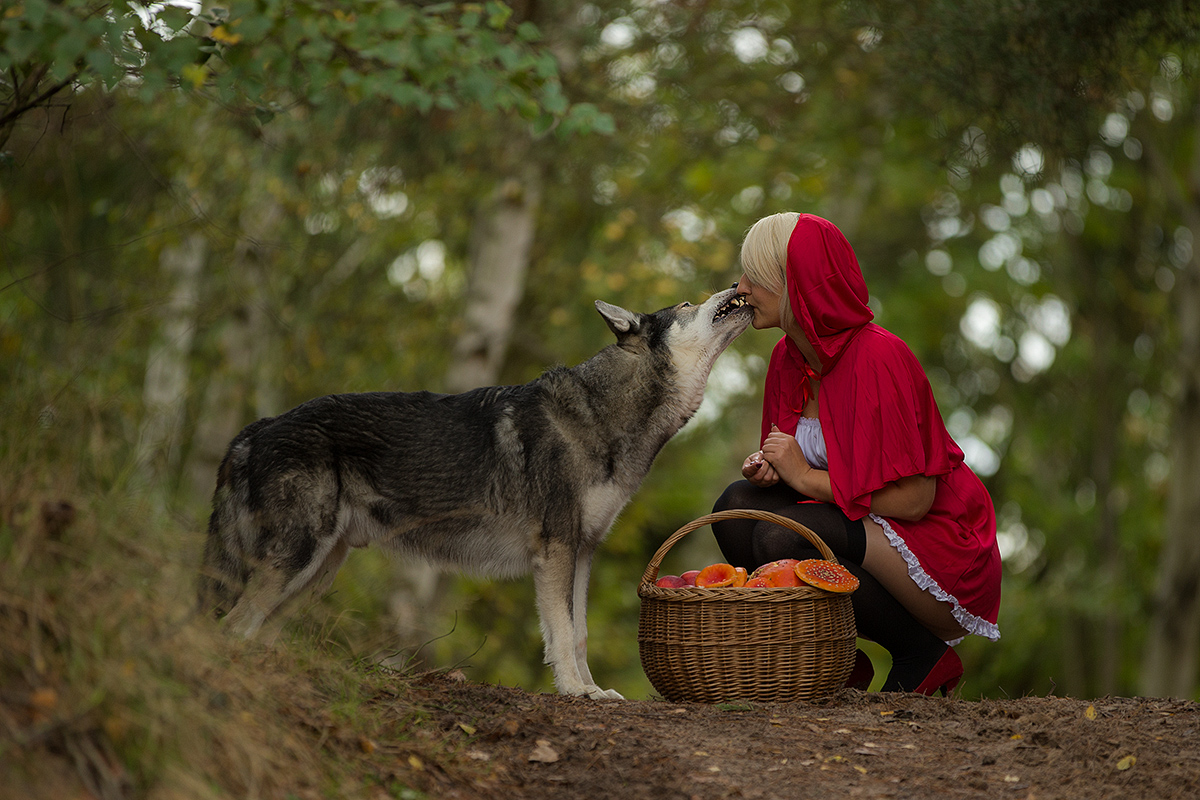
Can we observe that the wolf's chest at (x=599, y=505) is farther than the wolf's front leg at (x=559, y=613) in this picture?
Yes

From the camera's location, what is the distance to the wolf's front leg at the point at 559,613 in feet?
14.9

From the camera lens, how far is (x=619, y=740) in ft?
12.1

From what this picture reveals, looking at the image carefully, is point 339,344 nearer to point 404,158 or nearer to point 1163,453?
point 404,158

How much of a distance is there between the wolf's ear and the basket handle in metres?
1.10

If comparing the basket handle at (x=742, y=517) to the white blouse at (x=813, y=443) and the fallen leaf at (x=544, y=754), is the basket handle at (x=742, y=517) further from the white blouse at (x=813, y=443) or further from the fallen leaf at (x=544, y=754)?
the fallen leaf at (x=544, y=754)

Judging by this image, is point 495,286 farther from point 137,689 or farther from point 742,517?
point 137,689

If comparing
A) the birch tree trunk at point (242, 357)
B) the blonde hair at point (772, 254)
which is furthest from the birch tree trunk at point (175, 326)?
the blonde hair at point (772, 254)

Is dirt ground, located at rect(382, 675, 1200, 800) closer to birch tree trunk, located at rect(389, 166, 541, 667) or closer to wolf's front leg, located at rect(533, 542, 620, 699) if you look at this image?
wolf's front leg, located at rect(533, 542, 620, 699)

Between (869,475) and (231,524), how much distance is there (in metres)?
2.95

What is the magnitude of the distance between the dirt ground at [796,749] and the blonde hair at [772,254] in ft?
6.16

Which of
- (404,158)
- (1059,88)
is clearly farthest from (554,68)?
(404,158)

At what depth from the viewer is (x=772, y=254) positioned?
473 centimetres

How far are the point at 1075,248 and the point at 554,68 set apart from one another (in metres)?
11.6

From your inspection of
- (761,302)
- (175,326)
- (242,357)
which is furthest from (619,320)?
(175,326)
